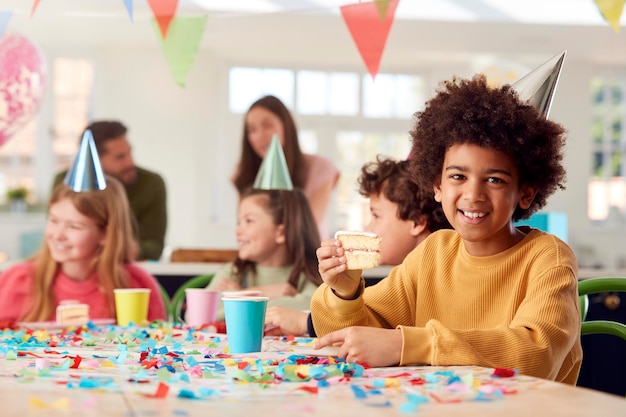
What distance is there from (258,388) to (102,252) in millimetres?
2021

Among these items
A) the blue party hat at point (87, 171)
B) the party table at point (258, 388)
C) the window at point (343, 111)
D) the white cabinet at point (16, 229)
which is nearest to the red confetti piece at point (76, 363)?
the party table at point (258, 388)

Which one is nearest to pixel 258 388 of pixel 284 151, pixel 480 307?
pixel 480 307

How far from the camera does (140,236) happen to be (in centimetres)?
424

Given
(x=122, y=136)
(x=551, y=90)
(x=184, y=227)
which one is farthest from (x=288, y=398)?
(x=184, y=227)

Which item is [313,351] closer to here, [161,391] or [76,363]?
[76,363]

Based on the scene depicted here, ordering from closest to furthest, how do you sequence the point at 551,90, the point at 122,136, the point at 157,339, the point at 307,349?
1. the point at 307,349
2. the point at 157,339
3. the point at 551,90
4. the point at 122,136

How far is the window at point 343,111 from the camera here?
391 inches

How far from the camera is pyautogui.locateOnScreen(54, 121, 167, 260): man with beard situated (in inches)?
159

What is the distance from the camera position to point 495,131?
152cm

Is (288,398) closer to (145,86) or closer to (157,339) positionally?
(157,339)

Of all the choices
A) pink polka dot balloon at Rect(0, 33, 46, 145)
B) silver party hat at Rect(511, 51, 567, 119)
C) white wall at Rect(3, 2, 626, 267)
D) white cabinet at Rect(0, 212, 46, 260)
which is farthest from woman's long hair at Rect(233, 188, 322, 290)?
white cabinet at Rect(0, 212, 46, 260)

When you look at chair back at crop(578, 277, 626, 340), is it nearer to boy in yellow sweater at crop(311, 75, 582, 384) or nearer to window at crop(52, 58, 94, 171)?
boy in yellow sweater at crop(311, 75, 582, 384)

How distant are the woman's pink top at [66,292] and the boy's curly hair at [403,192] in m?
0.82

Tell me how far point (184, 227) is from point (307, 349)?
840cm
